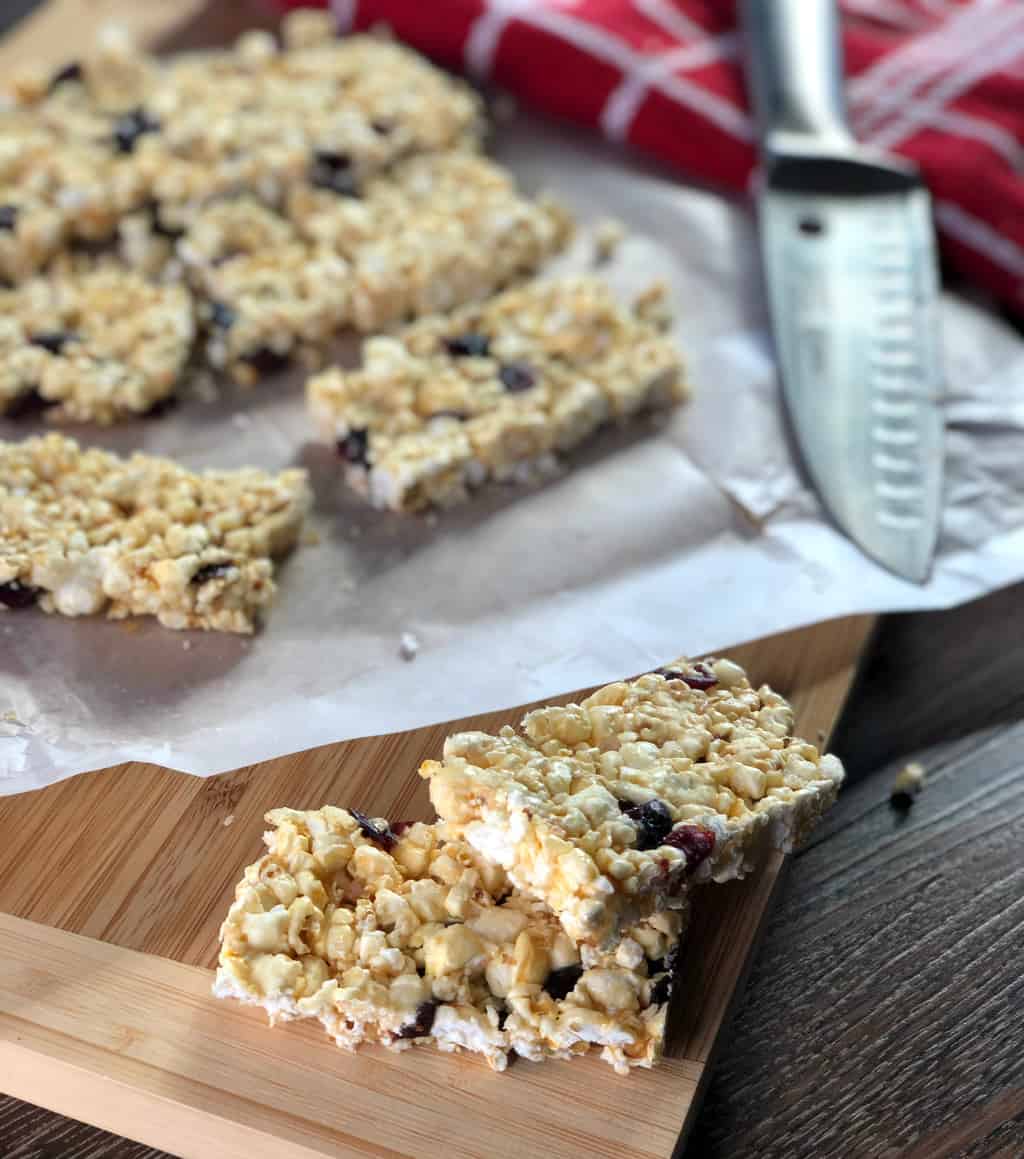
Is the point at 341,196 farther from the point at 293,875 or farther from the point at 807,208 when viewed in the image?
the point at 293,875

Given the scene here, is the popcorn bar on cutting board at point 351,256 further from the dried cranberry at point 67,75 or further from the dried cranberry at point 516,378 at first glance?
the dried cranberry at point 67,75

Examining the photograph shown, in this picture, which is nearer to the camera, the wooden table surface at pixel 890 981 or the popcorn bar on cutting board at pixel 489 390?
the wooden table surface at pixel 890 981

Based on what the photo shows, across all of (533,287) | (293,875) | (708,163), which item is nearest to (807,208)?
(708,163)

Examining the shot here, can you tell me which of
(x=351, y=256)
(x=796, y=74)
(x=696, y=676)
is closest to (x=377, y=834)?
(x=696, y=676)

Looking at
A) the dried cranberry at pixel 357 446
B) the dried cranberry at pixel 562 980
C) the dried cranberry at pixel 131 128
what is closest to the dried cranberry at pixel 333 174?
the dried cranberry at pixel 131 128

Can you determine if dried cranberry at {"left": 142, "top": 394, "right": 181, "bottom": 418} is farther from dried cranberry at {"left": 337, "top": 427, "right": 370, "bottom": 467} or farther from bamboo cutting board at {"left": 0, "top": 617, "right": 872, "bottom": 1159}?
bamboo cutting board at {"left": 0, "top": 617, "right": 872, "bottom": 1159}

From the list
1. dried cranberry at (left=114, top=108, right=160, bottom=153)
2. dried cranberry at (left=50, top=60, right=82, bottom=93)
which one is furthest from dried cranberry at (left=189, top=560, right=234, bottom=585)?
dried cranberry at (left=50, top=60, right=82, bottom=93)

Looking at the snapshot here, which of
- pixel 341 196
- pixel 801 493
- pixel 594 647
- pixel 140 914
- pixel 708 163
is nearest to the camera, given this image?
pixel 140 914
